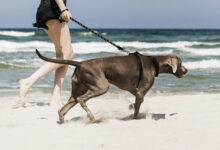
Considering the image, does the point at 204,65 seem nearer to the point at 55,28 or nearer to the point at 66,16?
the point at 55,28

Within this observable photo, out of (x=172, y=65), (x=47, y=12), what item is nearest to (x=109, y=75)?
(x=172, y=65)

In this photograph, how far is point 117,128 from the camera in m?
3.51

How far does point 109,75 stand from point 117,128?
23.6 inches

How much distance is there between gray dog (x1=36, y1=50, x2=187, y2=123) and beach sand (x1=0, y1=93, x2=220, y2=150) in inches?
11.4

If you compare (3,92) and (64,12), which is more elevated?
(64,12)

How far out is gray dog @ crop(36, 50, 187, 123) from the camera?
11.8 feet

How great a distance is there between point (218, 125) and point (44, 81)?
4.78 metres

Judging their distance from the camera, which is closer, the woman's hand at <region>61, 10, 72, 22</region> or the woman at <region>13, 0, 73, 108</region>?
the woman's hand at <region>61, 10, 72, 22</region>

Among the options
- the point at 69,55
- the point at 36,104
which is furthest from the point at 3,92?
the point at 69,55

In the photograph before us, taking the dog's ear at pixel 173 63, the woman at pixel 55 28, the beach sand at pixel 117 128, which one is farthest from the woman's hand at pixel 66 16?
the dog's ear at pixel 173 63

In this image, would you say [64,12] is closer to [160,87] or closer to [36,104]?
[36,104]

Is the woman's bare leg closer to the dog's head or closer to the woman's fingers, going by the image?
the woman's fingers

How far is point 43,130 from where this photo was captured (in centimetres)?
351

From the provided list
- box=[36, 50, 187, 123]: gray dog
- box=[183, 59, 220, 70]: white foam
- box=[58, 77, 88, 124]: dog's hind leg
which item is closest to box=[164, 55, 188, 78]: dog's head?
box=[36, 50, 187, 123]: gray dog
